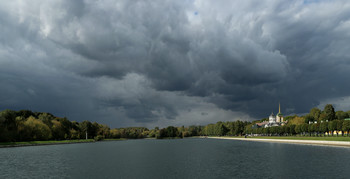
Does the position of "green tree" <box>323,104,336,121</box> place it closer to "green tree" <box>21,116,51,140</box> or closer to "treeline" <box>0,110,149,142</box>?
"treeline" <box>0,110,149,142</box>

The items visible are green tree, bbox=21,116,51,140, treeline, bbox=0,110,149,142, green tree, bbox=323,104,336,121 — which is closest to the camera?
treeline, bbox=0,110,149,142

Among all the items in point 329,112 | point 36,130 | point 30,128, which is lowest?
point 36,130

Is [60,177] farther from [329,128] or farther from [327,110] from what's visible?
[327,110]

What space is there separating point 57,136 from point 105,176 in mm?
142929

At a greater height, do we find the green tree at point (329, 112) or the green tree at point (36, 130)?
the green tree at point (329, 112)

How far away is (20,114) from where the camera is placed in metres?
163

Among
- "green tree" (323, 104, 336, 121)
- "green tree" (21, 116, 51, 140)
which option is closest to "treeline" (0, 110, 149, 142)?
"green tree" (21, 116, 51, 140)

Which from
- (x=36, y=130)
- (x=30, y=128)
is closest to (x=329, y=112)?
(x=36, y=130)

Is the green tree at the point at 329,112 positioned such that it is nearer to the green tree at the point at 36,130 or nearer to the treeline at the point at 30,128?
the treeline at the point at 30,128

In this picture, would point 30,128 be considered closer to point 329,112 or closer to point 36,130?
point 36,130

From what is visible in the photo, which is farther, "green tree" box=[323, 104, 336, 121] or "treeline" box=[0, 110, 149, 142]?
"green tree" box=[323, 104, 336, 121]

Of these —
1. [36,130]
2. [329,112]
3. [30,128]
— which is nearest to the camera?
[30,128]

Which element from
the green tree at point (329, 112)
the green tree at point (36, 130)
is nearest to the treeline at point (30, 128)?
the green tree at point (36, 130)

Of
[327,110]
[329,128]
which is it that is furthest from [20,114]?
[327,110]
